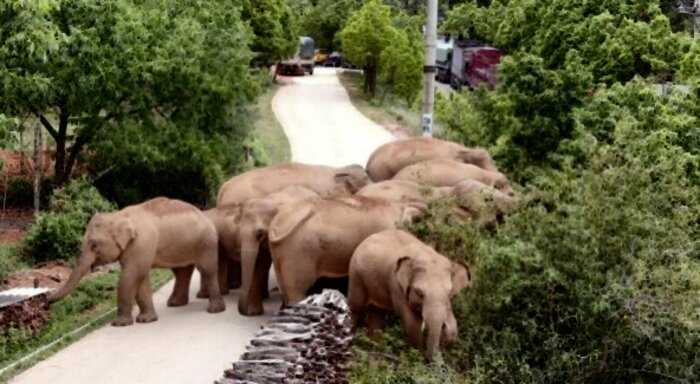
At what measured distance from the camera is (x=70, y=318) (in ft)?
52.0

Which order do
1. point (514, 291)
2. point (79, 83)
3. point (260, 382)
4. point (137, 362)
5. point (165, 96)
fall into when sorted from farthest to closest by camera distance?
1. point (165, 96)
2. point (79, 83)
3. point (137, 362)
4. point (514, 291)
5. point (260, 382)

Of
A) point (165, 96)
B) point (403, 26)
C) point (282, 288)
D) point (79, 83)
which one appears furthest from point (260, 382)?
point (403, 26)

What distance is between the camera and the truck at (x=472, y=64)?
3997 centimetres

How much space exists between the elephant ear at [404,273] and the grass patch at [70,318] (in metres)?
4.80

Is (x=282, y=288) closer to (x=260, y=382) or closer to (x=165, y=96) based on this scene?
(x=260, y=382)

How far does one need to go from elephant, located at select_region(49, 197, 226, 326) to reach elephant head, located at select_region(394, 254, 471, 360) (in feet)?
13.6

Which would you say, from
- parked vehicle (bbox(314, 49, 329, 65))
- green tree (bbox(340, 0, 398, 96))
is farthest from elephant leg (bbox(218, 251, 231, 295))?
parked vehicle (bbox(314, 49, 329, 65))

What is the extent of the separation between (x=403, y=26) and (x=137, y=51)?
130 ft

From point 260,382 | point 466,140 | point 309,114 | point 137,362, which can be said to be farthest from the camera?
point 309,114

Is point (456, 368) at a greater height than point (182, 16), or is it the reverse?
point (182, 16)

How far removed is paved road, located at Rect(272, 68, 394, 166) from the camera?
34969 millimetres

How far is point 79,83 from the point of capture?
67.4 ft

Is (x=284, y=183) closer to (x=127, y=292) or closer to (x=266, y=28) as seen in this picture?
(x=127, y=292)

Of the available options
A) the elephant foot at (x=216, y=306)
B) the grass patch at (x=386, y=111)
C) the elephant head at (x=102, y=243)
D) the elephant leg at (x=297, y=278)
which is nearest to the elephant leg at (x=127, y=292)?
the elephant head at (x=102, y=243)
